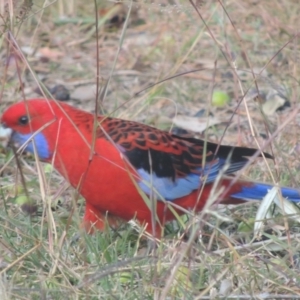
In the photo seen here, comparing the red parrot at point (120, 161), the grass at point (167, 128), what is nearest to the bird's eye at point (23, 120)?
the red parrot at point (120, 161)

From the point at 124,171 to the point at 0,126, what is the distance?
0.63m

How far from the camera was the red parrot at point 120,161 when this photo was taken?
137 inches

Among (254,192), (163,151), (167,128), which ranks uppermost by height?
(163,151)

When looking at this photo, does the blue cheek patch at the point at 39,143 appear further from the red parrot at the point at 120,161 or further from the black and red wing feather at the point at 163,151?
the black and red wing feather at the point at 163,151

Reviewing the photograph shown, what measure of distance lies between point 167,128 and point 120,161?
5.31 ft

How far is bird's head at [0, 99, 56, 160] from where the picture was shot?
3.58m

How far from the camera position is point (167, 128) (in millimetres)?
5137

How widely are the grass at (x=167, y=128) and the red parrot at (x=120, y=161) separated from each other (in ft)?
0.33

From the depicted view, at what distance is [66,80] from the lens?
5.94 meters

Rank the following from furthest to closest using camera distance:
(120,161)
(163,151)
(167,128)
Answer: (167,128)
(163,151)
(120,161)

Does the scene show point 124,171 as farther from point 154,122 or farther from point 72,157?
point 154,122

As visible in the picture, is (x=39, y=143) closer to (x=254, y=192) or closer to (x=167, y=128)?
(x=254, y=192)

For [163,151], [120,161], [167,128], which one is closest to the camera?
[120,161]

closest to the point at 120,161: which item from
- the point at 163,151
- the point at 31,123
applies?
the point at 163,151
